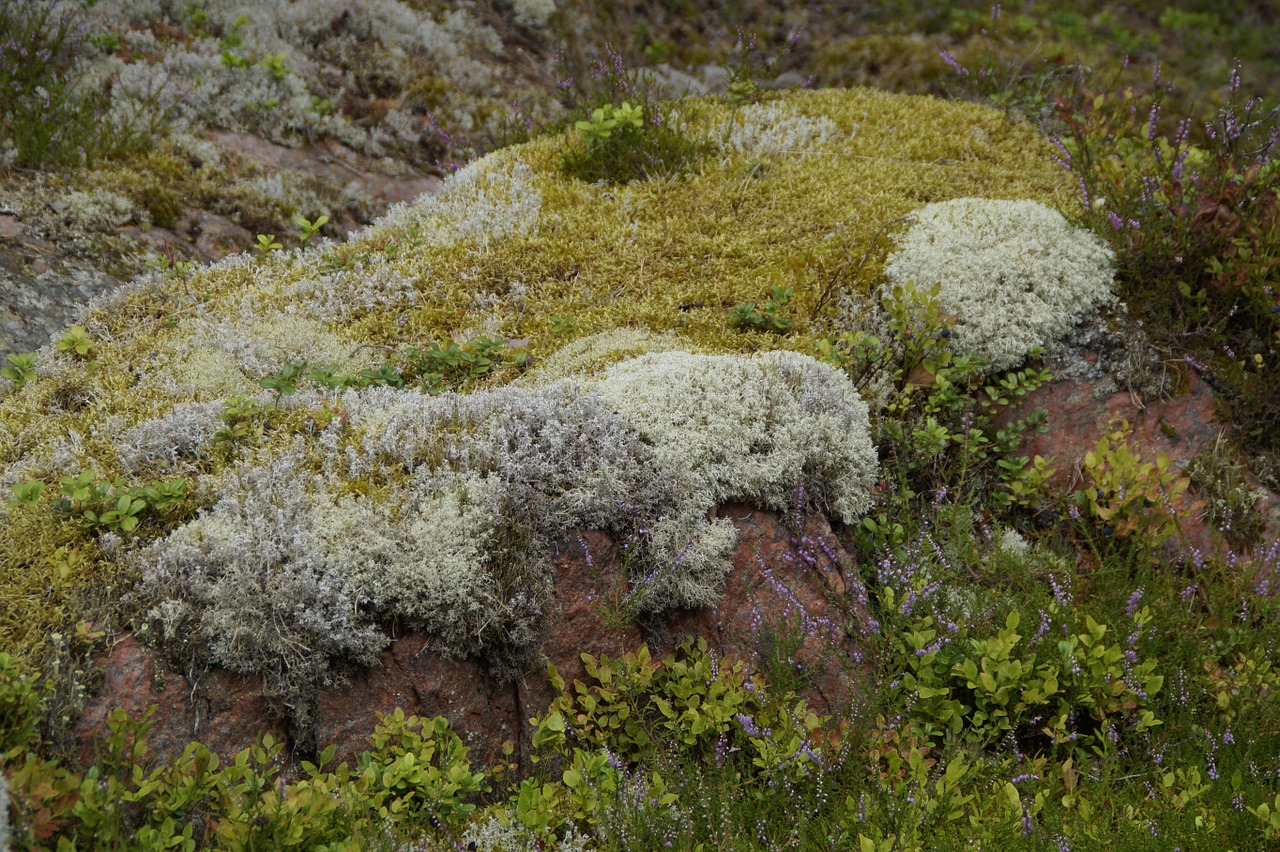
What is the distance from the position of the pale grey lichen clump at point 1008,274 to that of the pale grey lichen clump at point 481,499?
1.17m

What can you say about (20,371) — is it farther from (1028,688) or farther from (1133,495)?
(1133,495)

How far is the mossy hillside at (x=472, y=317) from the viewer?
3754 millimetres

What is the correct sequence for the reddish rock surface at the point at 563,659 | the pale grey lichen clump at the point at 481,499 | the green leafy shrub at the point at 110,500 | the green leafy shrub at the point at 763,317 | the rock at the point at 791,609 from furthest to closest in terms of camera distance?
the green leafy shrub at the point at 763,317, the rock at the point at 791,609, the green leafy shrub at the point at 110,500, the pale grey lichen clump at the point at 481,499, the reddish rock surface at the point at 563,659

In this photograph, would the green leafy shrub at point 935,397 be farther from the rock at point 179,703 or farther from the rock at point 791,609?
the rock at point 179,703

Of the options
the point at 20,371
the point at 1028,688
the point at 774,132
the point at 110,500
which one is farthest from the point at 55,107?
the point at 1028,688

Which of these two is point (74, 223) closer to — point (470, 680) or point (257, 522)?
point (257, 522)

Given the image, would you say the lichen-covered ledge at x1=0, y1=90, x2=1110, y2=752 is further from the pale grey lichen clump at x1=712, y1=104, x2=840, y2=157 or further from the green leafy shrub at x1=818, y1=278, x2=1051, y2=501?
the pale grey lichen clump at x1=712, y1=104, x2=840, y2=157

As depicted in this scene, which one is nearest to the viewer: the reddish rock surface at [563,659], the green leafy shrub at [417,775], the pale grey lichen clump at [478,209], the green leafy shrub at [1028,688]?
the green leafy shrub at [417,775]

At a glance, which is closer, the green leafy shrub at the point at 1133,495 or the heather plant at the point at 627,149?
the green leafy shrub at the point at 1133,495

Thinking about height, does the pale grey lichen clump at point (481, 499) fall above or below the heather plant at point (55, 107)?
below

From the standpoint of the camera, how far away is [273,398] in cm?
451

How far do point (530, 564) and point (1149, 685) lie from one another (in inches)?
112

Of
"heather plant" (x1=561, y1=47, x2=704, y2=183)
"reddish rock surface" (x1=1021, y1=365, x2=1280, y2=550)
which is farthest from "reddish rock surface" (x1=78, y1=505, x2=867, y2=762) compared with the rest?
"heather plant" (x1=561, y1=47, x2=704, y2=183)

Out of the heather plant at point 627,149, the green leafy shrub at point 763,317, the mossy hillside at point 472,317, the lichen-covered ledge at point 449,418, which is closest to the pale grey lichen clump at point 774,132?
the mossy hillside at point 472,317
